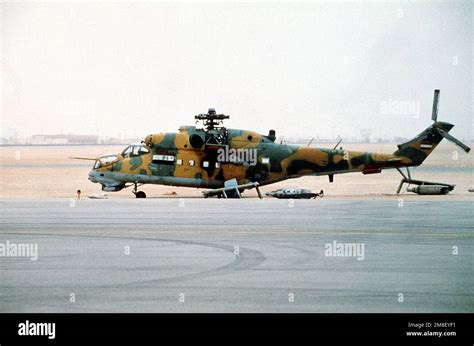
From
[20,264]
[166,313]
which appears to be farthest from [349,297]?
[20,264]

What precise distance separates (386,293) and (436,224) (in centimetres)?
966

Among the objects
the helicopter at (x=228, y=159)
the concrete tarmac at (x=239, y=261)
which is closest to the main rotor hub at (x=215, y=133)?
the helicopter at (x=228, y=159)

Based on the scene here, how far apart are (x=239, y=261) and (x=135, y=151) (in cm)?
2819

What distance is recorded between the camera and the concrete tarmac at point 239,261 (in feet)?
44.4

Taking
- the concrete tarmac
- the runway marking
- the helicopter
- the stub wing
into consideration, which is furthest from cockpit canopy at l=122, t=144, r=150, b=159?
the runway marking

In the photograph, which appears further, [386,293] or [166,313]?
[386,293]

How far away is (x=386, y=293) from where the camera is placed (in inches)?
552

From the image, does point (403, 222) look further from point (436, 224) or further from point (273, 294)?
point (273, 294)

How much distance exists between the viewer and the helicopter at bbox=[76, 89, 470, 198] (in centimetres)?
4353

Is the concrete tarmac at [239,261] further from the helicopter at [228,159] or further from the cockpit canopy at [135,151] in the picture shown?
the cockpit canopy at [135,151]

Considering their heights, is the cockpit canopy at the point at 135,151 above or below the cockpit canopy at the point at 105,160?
above

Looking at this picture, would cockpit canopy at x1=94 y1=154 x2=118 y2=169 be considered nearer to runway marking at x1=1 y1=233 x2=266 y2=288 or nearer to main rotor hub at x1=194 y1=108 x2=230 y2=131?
main rotor hub at x1=194 y1=108 x2=230 y2=131
